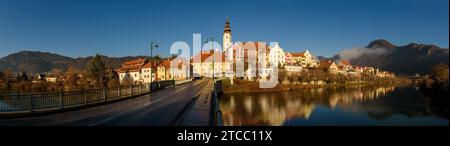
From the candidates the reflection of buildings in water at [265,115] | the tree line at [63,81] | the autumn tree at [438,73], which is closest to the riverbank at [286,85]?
the tree line at [63,81]

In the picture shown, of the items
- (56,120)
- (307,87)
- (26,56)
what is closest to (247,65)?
(307,87)

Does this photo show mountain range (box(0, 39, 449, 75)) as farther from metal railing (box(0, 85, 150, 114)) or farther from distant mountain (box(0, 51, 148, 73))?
metal railing (box(0, 85, 150, 114))

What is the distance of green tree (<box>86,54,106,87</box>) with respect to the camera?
243 ft

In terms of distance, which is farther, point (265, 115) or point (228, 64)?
point (228, 64)

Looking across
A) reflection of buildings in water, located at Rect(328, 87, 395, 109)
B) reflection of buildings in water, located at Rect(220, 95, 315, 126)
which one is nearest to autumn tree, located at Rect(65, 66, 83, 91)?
reflection of buildings in water, located at Rect(220, 95, 315, 126)

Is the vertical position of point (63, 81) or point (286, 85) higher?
point (63, 81)

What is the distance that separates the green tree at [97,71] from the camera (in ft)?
243

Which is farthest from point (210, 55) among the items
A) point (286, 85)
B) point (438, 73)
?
point (438, 73)

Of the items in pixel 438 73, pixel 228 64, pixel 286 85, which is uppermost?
pixel 228 64

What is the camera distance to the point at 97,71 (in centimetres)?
7619

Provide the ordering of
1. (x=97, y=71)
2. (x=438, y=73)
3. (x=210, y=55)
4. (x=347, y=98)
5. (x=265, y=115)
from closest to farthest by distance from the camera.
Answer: (x=265, y=115), (x=438, y=73), (x=347, y=98), (x=97, y=71), (x=210, y=55)

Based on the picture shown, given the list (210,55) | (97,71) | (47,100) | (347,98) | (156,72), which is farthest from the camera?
(210,55)

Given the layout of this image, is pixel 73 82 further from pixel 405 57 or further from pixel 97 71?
pixel 405 57
